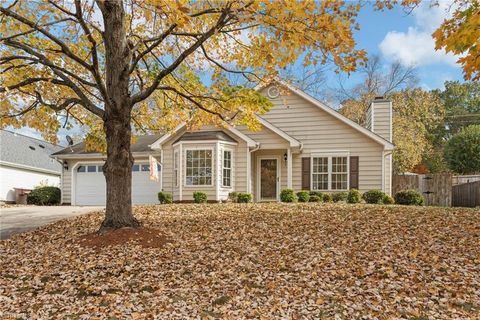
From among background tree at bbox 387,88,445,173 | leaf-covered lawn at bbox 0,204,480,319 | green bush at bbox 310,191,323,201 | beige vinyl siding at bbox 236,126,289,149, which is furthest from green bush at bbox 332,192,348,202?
background tree at bbox 387,88,445,173

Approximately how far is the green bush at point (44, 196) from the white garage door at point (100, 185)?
108cm

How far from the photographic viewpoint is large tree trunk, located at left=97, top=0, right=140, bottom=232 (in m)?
8.05

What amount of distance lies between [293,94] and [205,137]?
13.8 ft

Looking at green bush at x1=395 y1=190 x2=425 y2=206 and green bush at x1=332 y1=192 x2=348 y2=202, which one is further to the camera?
green bush at x1=332 y1=192 x2=348 y2=202

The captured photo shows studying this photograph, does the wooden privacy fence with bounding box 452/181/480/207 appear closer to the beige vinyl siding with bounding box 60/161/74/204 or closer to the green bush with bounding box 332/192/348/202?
the green bush with bounding box 332/192/348/202

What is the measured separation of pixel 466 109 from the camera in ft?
129

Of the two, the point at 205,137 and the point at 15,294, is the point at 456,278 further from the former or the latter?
the point at 205,137

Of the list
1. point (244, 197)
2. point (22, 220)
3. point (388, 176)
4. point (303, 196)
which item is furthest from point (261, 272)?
point (388, 176)

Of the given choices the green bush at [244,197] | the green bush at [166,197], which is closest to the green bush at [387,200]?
the green bush at [244,197]

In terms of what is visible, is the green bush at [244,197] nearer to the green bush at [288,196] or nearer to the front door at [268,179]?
the green bush at [288,196]

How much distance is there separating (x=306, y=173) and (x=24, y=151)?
18406 mm

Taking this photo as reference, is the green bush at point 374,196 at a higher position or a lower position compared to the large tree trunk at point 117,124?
lower

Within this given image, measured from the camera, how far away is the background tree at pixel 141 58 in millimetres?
6422

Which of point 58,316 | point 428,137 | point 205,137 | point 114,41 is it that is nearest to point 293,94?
point 205,137
